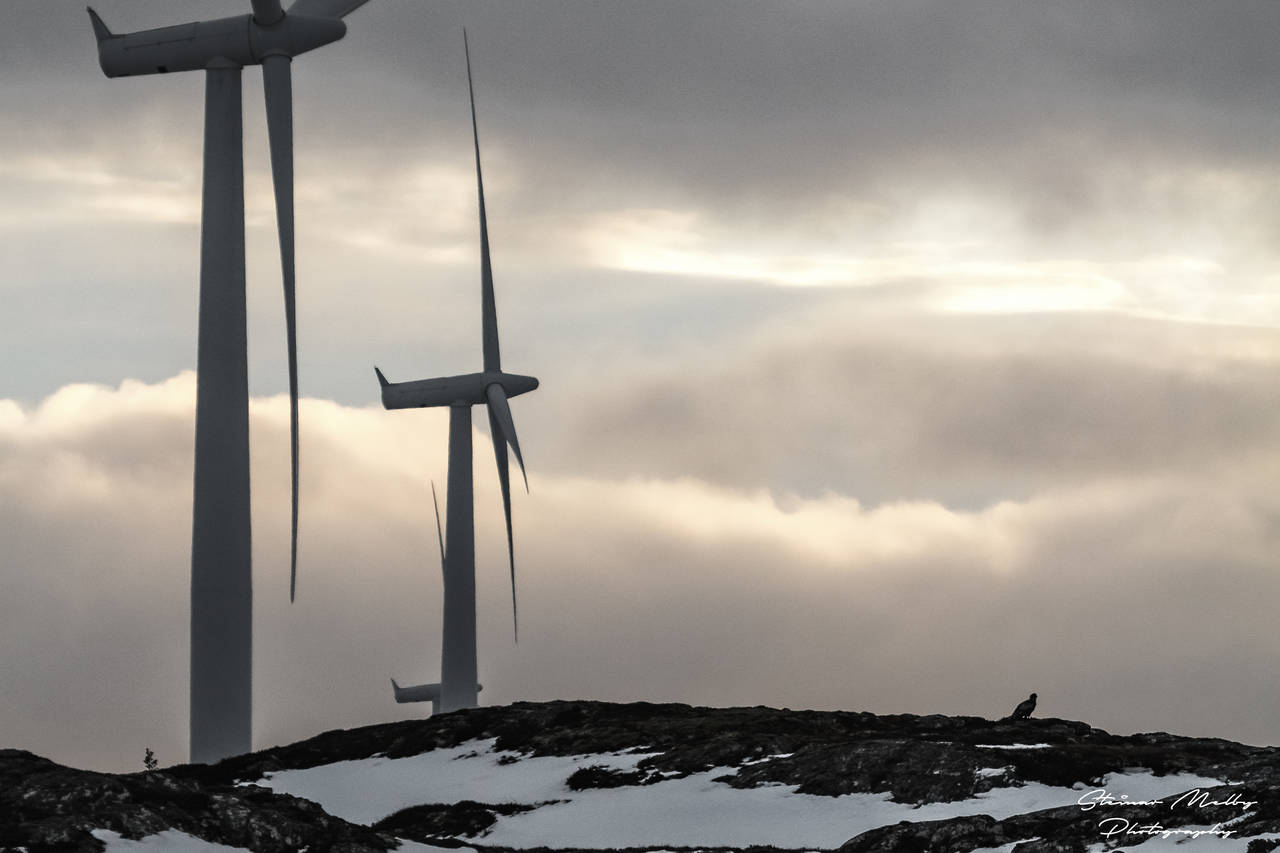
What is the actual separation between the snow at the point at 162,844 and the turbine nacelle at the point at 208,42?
3651 centimetres

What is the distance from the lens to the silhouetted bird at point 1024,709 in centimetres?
9256

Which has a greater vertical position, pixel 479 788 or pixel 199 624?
pixel 199 624

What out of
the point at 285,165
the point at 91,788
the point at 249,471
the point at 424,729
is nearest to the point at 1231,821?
the point at 91,788

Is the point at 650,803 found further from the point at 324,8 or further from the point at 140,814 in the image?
the point at 324,8

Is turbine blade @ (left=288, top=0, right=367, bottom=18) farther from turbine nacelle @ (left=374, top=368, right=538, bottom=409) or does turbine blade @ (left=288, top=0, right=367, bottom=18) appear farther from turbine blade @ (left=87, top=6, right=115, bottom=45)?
turbine nacelle @ (left=374, top=368, right=538, bottom=409)

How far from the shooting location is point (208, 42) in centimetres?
6569

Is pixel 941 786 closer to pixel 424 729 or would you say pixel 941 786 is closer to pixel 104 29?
pixel 424 729

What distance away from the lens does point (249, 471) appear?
212ft

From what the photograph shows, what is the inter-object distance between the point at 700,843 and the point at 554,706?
4262 cm

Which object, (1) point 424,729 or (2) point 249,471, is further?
(1) point 424,729

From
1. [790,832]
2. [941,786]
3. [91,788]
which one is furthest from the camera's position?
[941,786]

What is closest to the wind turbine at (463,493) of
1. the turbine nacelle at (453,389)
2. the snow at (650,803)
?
the turbine nacelle at (453,389)
